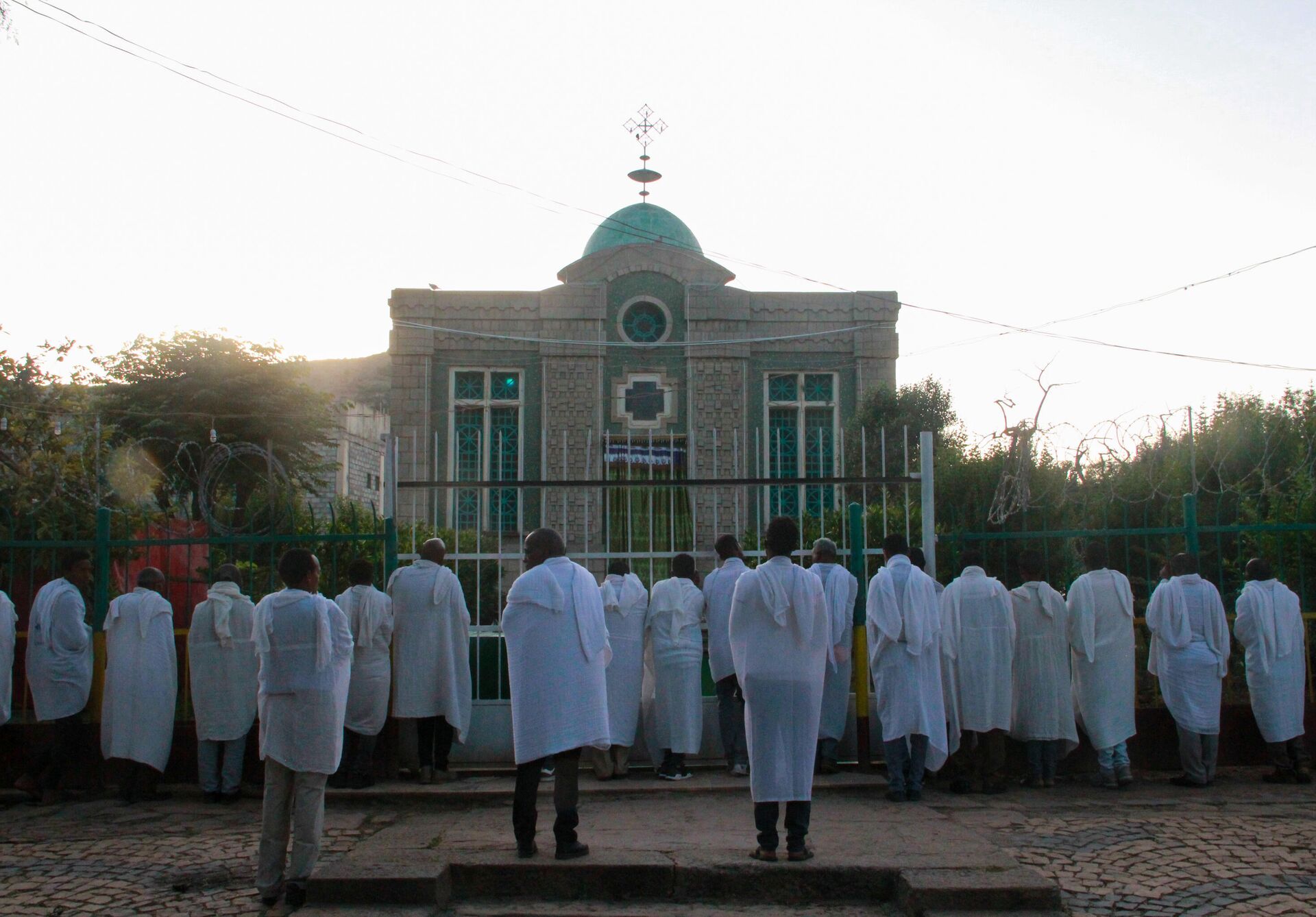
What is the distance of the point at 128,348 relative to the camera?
75.7 ft

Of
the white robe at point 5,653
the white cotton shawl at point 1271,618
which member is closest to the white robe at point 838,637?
the white cotton shawl at point 1271,618

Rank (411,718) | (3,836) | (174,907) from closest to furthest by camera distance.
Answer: (174,907)
(3,836)
(411,718)

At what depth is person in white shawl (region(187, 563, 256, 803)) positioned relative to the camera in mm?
7453

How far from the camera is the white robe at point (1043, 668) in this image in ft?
25.3

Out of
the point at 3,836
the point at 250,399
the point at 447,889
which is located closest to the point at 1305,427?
the point at 447,889

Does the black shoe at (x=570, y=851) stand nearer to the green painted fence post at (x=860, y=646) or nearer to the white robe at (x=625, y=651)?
the white robe at (x=625, y=651)

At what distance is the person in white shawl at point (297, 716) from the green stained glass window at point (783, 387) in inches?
696

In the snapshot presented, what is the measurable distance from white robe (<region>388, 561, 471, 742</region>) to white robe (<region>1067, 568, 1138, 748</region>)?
4.17 meters

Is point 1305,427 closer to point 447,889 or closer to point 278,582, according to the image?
point 278,582

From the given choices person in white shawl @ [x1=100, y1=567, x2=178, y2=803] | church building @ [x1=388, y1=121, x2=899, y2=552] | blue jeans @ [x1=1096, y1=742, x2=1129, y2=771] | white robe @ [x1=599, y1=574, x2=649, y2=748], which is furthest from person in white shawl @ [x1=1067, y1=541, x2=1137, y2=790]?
church building @ [x1=388, y1=121, x2=899, y2=552]

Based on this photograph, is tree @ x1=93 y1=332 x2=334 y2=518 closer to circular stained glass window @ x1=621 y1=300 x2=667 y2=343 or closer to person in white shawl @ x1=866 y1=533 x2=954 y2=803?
circular stained glass window @ x1=621 y1=300 x2=667 y2=343

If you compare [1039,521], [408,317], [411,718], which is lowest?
[411,718]

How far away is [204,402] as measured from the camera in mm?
22422

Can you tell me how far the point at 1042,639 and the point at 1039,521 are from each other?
6.02m
